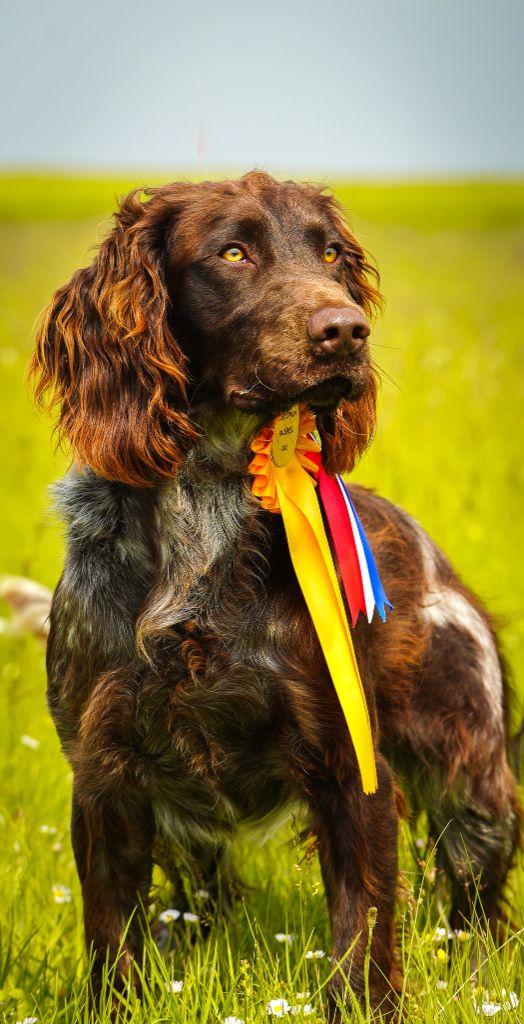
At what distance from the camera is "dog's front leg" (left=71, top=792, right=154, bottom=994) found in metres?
3.36

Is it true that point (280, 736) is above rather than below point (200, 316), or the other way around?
below

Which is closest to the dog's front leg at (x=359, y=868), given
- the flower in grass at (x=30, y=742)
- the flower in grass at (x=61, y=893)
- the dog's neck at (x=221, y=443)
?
the dog's neck at (x=221, y=443)

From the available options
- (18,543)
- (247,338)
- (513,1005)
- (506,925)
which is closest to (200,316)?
(247,338)

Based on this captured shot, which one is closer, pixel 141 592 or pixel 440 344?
pixel 141 592

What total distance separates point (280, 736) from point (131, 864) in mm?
602

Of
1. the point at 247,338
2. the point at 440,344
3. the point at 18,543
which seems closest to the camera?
the point at 247,338

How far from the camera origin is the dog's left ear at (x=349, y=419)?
3.43 meters

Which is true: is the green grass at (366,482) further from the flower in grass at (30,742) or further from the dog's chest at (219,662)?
the dog's chest at (219,662)

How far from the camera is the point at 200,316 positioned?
3195 millimetres

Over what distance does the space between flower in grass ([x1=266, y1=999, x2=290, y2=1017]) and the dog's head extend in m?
1.30

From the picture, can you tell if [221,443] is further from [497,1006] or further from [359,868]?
[497,1006]

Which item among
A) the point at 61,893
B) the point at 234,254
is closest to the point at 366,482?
the point at 61,893

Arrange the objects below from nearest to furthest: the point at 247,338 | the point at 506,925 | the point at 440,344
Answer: the point at 247,338 → the point at 506,925 → the point at 440,344

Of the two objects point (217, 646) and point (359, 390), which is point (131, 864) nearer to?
point (217, 646)
